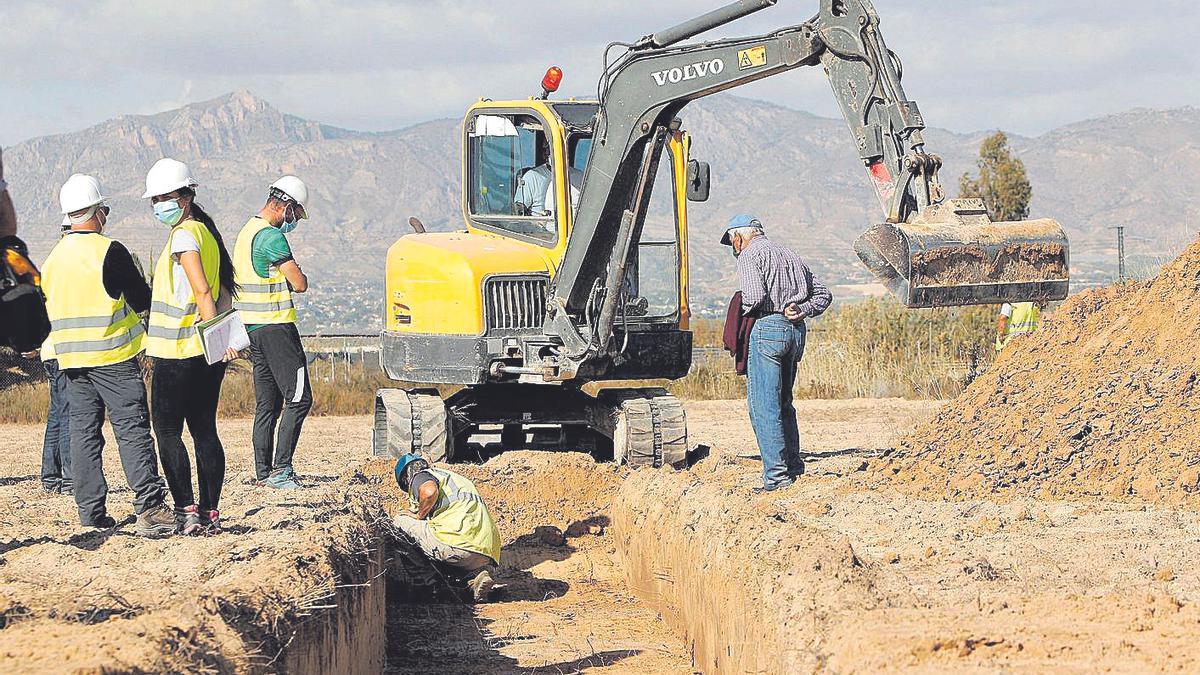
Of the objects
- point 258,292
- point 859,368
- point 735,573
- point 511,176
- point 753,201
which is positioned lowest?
point 735,573

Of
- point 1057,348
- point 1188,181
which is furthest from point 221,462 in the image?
point 1188,181

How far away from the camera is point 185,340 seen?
277 inches

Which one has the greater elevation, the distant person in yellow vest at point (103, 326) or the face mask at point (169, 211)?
the face mask at point (169, 211)

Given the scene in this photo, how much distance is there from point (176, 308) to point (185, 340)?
0.17 m

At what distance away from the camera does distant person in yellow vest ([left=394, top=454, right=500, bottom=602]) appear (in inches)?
316

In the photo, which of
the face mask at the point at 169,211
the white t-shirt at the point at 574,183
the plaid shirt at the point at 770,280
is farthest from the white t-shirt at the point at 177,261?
the white t-shirt at the point at 574,183

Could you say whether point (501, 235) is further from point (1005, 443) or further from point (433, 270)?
point (1005, 443)

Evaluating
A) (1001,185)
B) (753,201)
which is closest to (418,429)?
(1001,185)

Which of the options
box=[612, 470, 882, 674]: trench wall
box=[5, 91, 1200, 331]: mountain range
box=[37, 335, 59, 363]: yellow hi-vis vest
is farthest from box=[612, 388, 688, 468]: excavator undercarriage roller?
box=[5, 91, 1200, 331]: mountain range

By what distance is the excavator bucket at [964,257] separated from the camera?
772 centimetres

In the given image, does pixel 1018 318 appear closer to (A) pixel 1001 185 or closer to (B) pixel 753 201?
(A) pixel 1001 185

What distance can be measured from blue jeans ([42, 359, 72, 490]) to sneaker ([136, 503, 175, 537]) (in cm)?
271

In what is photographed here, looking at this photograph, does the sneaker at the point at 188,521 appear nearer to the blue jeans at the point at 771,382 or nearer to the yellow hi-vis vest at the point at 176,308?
the yellow hi-vis vest at the point at 176,308

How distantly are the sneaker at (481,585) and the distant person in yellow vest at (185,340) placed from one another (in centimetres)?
167
